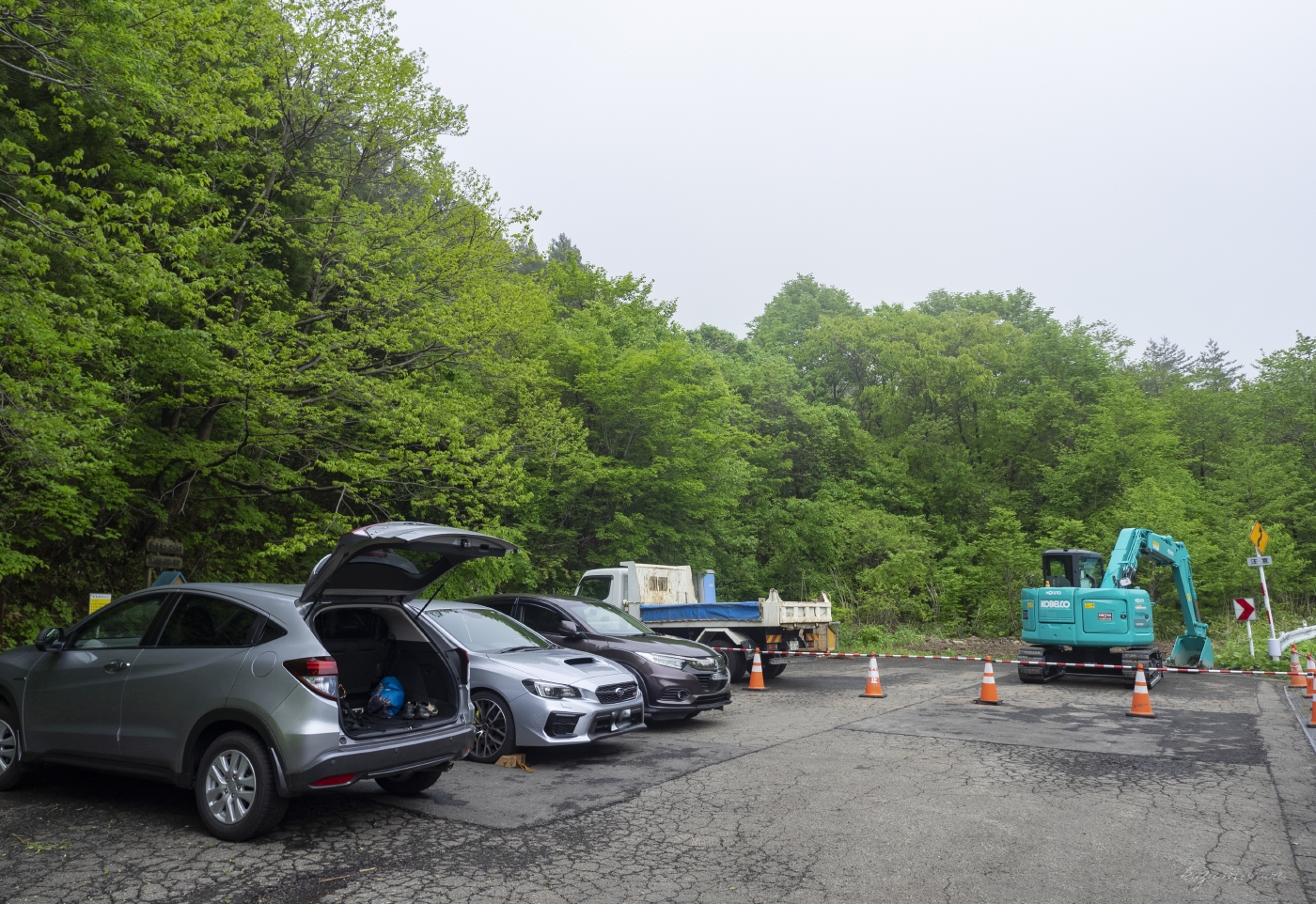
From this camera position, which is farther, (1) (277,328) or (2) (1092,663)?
(2) (1092,663)

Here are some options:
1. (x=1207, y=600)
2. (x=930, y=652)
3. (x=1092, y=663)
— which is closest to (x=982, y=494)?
(x=1207, y=600)

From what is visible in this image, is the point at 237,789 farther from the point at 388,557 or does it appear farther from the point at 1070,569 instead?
the point at 1070,569

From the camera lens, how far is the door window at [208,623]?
557 cm

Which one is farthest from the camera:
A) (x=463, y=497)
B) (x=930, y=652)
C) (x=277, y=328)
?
(x=930, y=652)

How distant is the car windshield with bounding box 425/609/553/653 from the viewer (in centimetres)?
859

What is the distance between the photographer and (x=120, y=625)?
6.17 m

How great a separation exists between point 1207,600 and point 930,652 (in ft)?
39.5

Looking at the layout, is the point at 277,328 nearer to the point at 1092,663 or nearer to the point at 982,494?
the point at 1092,663

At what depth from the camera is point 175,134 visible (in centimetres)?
1298

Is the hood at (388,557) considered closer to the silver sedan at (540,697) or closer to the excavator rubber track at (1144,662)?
the silver sedan at (540,697)

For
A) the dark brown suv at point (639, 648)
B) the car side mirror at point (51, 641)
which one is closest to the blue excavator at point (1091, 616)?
the dark brown suv at point (639, 648)

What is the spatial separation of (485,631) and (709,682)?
2906 mm

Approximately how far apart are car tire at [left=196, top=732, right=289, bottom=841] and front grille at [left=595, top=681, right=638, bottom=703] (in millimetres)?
3331

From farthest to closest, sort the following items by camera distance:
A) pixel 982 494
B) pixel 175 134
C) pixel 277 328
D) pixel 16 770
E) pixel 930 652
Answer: pixel 982 494
pixel 930 652
pixel 277 328
pixel 175 134
pixel 16 770
